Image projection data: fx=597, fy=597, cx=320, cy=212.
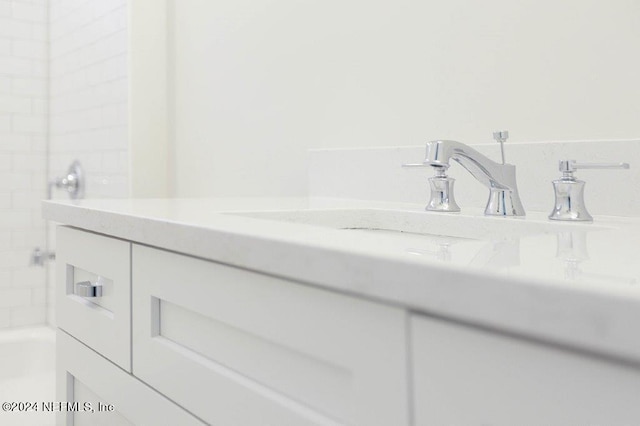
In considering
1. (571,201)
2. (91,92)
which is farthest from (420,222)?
(91,92)

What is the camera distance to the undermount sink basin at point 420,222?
0.80 metres

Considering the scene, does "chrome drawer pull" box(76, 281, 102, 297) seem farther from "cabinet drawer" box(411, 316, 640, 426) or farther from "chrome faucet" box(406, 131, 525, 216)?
"cabinet drawer" box(411, 316, 640, 426)

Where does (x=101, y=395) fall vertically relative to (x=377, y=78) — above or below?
below

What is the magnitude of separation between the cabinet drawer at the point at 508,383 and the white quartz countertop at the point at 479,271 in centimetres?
1

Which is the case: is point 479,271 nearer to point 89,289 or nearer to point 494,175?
point 494,175

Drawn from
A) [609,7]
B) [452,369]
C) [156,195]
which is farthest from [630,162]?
[156,195]

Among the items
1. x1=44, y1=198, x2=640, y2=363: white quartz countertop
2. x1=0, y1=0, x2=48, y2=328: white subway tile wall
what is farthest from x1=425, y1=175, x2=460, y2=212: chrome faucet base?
x1=0, y1=0, x2=48, y2=328: white subway tile wall

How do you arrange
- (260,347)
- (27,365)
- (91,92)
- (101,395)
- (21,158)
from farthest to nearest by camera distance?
(21,158) → (27,365) → (91,92) → (101,395) → (260,347)

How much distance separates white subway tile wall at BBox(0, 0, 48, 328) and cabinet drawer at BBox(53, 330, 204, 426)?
5.96 ft

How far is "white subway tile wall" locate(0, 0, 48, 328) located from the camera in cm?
271

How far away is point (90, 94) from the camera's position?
2375mm

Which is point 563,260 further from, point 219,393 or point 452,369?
point 219,393

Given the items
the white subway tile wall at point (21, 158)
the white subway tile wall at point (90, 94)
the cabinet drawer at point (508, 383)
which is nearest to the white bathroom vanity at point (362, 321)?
the cabinet drawer at point (508, 383)

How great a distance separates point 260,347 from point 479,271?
1.00ft
